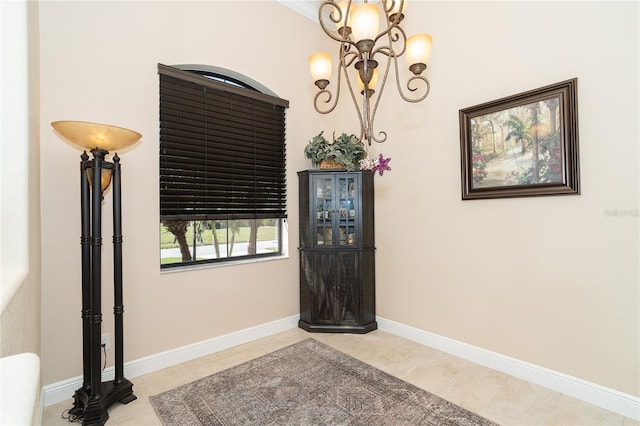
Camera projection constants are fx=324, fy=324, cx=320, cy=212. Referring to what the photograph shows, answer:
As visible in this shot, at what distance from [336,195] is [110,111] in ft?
6.73

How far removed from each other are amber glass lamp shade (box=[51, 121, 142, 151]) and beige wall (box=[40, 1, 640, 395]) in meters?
0.51

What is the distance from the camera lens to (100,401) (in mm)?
1933

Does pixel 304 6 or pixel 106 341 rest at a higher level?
pixel 304 6

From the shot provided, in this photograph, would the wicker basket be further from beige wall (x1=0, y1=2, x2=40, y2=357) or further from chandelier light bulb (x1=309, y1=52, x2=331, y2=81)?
beige wall (x1=0, y1=2, x2=40, y2=357)

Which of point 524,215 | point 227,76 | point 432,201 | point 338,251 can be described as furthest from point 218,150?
point 524,215

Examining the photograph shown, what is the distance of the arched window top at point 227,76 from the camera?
2894 millimetres

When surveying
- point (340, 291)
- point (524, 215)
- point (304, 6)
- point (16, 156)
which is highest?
point (304, 6)

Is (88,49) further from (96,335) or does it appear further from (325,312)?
(325,312)

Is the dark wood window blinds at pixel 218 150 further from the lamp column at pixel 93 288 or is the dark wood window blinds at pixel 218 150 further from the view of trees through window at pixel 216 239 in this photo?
the lamp column at pixel 93 288

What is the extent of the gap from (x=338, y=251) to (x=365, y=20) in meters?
2.22

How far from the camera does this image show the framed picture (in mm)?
2197

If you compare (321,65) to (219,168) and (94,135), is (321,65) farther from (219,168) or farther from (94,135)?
(219,168)

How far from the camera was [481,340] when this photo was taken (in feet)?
8.81

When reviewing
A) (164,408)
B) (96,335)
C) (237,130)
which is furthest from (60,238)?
(237,130)
